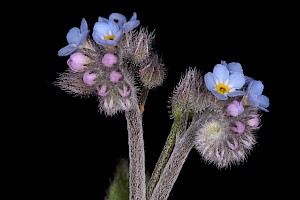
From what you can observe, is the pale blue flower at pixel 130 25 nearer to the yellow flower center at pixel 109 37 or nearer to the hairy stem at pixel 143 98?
the yellow flower center at pixel 109 37

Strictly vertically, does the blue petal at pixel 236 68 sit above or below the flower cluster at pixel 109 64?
above

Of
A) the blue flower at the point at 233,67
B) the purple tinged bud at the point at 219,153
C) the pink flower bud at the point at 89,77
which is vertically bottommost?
the purple tinged bud at the point at 219,153

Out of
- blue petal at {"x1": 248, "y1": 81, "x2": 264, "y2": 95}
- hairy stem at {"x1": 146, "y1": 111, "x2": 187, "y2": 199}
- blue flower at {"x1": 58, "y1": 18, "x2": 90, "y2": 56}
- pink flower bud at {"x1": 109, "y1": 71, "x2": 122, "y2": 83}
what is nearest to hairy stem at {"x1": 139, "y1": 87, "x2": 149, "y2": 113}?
hairy stem at {"x1": 146, "y1": 111, "x2": 187, "y2": 199}

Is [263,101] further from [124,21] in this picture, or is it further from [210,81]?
[124,21]

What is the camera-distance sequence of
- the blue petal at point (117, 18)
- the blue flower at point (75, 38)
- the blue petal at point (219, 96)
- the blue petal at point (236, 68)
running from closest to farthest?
the blue petal at point (219, 96) < the blue flower at point (75, 38) < the blue petal at point (236, 68) < the blue petal at point (117, 18)

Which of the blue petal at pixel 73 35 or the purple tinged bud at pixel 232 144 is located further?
the blue petal at pixel 73 35

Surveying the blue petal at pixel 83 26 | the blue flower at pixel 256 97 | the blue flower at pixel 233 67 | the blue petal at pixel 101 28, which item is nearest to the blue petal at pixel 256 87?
the blue flower at pixel 256 97

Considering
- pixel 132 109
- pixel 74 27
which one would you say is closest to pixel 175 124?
pixel 132 109

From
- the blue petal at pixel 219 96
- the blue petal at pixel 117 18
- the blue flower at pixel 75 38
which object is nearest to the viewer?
the blue petal at pixel 219 96

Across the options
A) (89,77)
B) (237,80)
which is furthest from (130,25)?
(237,80)
